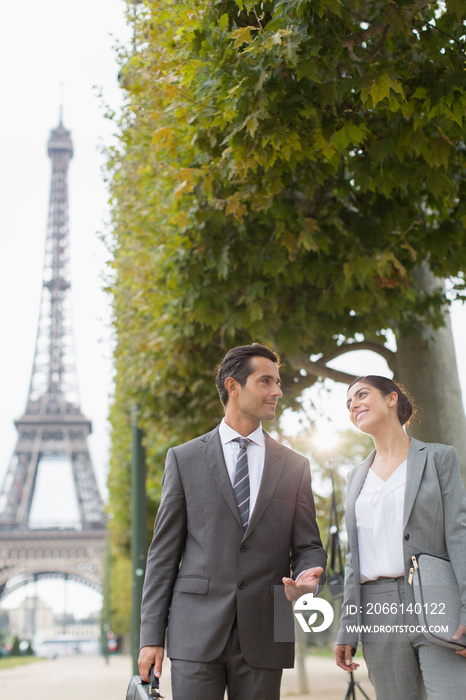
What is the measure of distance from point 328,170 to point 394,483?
382 cm

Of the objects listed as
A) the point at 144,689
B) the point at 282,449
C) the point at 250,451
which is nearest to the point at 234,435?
the point at 250,451

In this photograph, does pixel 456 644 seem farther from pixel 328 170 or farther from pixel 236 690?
pixel 328 170

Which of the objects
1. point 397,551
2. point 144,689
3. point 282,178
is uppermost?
point 282,178

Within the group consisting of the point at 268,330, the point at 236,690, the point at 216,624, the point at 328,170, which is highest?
the point at 328,170

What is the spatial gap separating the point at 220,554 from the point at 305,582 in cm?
40

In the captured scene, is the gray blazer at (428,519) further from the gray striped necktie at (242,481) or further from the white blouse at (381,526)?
the gray striped necktie at (242,481)

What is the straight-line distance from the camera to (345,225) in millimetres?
7535

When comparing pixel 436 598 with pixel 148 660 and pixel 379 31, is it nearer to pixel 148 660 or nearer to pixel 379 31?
pixel 148 660

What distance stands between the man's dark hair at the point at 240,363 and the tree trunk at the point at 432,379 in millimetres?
5092

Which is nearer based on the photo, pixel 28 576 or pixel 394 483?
pixel 394 483

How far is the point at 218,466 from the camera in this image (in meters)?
3.57

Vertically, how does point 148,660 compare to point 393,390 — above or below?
below

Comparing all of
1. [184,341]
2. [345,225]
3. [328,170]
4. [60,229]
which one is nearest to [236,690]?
[328,170]

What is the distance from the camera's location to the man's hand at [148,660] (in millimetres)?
3354
